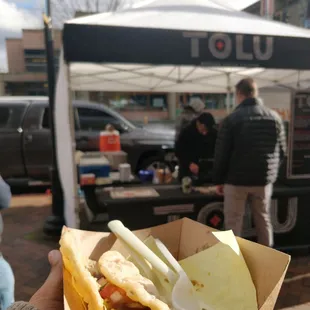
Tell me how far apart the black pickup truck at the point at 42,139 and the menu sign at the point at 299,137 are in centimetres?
342

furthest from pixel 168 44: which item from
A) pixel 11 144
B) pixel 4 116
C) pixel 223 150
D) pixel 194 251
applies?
pixel 4 116

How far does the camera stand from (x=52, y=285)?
3.34ft

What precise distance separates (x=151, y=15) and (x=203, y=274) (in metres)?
3.33

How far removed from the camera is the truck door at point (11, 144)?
6945 millimetres

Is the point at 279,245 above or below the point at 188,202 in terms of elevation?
below

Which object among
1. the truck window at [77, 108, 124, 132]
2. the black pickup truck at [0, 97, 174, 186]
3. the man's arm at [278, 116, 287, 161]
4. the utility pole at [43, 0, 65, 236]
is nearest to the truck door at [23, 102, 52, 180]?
the black pickup truck at [0, 97, 174, 186]

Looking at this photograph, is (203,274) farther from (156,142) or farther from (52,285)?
(156,142)

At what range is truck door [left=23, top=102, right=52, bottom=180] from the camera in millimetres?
6969

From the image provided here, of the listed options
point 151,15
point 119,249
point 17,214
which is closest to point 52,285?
point 119,249

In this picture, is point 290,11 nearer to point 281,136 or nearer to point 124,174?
point 124,174

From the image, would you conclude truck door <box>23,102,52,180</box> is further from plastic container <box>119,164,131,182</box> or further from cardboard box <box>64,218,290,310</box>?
cardboard box <box>64,218,290,310</box>

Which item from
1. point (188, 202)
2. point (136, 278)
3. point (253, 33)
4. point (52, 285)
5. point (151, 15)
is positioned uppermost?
point (151, 15)

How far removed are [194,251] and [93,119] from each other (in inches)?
267

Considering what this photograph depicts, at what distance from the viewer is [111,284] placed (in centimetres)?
86
